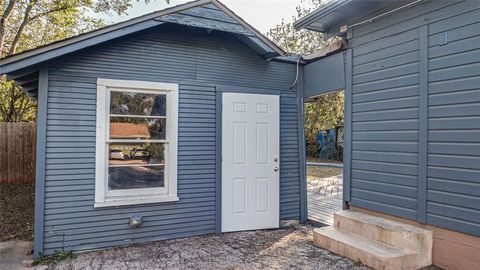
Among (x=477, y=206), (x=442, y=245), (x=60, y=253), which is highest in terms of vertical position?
(x=477, y=206)

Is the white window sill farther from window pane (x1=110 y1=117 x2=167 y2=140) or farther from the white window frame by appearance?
window pane (x1=110 y1=117 x2=167 y2=140)

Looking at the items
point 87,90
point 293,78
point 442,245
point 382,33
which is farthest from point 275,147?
point 87,90

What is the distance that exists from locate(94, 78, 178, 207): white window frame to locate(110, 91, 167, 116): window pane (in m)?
0.06

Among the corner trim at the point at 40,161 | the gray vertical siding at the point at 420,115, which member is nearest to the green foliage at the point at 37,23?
the corner trim at the point at 40,161

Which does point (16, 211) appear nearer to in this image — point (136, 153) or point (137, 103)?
point (136, 153)

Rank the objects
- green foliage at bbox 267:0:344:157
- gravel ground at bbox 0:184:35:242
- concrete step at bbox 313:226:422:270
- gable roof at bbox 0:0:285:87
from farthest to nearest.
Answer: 1. green foliage at bbox 267:0:344:157
2. gravel ground at bbox 0:184:35:242
3. gable roof at bbox 0:0:285:87
4. concrete step at bbox 313:226:422:270

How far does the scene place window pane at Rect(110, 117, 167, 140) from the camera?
397cm

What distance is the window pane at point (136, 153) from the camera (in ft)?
13.0

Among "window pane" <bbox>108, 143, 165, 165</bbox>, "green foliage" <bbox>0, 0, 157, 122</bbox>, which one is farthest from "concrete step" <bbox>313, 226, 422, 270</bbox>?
"green foliage" <bbox>0, 0, 157, 122</bbox>

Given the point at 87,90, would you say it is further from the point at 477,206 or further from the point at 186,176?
the point at 477,206

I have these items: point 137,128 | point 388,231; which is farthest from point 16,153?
point 388,231

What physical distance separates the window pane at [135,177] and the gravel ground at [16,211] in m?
1.62

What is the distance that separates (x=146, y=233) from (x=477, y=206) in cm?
371

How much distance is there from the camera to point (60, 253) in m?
3.60
